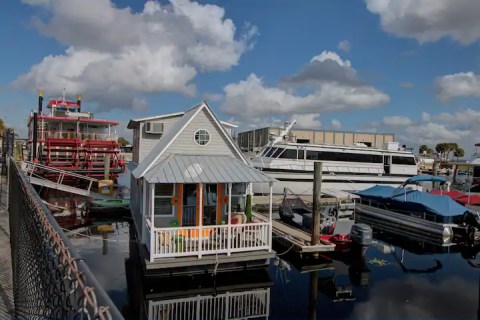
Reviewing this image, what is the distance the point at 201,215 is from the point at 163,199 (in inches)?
89.6

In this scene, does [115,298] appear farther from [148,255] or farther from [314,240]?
[314,240]

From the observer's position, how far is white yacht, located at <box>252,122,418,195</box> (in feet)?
101

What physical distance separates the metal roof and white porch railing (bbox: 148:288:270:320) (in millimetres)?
3703

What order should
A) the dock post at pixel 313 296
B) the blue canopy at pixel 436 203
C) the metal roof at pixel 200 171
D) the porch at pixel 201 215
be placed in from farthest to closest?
1. the blue canopy at pixel 436 203
2. the metal roof at pixel 200 171
3. the porch at pixel 201 215
4. the dock post at pixel 313 296

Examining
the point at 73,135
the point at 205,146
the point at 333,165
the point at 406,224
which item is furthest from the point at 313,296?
the point at 73,135

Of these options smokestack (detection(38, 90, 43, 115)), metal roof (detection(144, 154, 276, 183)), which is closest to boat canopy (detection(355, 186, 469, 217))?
metal roof (detection(144, 154, 276, 183))

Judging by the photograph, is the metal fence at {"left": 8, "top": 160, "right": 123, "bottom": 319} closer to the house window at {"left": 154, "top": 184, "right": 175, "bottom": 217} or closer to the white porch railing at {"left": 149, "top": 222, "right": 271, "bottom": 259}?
the white porch railing at {"left": 149, "top": 222, "right": 271, "bottom": 259}

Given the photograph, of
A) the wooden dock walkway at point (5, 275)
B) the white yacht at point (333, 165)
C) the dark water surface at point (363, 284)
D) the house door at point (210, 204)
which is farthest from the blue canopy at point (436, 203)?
the wooden dock walkway at point (5, 275)

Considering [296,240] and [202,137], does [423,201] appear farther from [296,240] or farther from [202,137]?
[202,137]

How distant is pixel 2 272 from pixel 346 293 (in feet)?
33.6

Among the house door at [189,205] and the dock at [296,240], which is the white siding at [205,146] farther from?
the dock at [296,240]

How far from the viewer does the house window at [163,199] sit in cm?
1395

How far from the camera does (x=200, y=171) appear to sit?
1273cm

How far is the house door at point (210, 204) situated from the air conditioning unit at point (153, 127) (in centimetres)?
647
